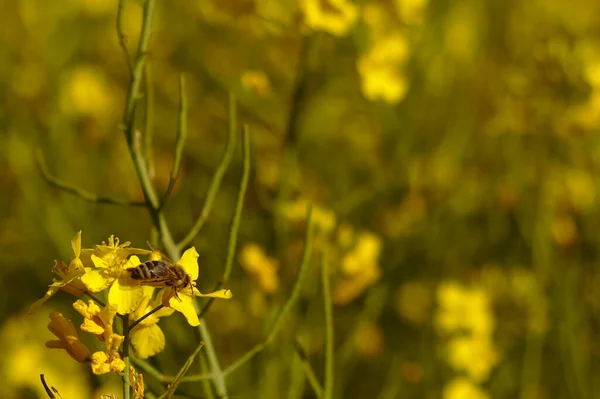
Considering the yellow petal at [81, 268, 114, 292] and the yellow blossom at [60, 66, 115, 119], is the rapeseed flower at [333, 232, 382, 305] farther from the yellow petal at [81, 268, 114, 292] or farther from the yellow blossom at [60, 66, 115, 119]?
the yellow blossom at [60, 66, 115, 119]

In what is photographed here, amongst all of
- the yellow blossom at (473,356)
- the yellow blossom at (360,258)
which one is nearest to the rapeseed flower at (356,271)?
the yellow blossom at (360,258)

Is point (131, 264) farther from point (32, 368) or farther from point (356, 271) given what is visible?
point (32, 368)

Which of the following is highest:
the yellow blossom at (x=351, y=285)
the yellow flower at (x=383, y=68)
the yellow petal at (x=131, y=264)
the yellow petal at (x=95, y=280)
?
the yellow flower at (x=383, y=68)

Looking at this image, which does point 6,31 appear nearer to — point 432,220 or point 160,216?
point 432,220

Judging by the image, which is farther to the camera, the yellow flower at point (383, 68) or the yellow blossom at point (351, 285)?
the yellow flower at point (383, 68)

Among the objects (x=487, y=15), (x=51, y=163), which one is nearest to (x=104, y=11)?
(x=51, y=163)

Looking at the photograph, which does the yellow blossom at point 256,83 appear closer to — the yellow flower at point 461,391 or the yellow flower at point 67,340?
the yellow flower at point 461,391

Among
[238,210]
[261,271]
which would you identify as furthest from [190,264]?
[261,271]

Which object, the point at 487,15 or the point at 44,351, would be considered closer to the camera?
the point at 44,351
